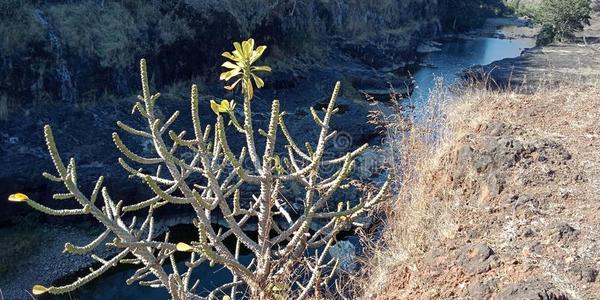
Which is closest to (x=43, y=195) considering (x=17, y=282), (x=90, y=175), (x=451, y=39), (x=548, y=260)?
(x=90, y=175)

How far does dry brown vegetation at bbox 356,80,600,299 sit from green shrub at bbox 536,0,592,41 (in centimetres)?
3466

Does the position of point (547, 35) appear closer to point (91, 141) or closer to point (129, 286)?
point (91, 141)

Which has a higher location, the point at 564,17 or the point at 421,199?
the point at 421,199

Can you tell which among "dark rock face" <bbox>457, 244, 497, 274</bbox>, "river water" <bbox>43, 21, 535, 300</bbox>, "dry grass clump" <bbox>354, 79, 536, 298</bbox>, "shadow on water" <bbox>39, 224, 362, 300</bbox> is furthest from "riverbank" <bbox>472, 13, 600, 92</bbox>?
"dark rock face" <bbox>457, 244, 497, 274</bbox>

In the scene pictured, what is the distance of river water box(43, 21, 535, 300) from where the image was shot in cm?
1206

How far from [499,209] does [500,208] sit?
18 millimetres

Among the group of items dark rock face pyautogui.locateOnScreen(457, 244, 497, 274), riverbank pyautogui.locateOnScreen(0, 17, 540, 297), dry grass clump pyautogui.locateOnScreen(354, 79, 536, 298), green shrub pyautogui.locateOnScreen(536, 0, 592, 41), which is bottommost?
riverbank pyautogui.locateOnScreen(0, 17, 540, 297)

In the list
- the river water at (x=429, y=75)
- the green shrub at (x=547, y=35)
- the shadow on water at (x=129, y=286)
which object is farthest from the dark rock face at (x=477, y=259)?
the green shrub at (x=547, y=35)

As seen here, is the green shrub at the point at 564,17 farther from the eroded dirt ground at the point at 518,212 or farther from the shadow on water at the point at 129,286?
the eroded dirt ground at the point at 518,212

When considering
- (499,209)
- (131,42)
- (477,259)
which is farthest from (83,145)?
(477,259)

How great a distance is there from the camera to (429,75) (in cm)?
3394

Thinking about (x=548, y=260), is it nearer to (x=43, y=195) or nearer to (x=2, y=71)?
(x=43, y=195)

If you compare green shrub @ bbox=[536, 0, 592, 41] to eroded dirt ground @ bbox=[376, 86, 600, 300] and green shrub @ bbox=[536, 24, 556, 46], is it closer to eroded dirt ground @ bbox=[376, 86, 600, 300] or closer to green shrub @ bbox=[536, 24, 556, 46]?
green shrub @ bbox=[536, 24, 556, 46]

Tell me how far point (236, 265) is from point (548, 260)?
9.39ft
